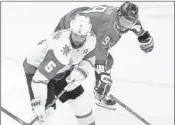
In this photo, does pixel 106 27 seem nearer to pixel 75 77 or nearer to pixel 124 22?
pixel 124 22

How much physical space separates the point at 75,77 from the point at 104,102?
0.98m

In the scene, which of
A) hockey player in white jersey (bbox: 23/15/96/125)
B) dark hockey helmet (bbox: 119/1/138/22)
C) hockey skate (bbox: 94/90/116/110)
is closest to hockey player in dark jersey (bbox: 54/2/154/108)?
dark hockey helmet (bbox: 119/1/138/22)

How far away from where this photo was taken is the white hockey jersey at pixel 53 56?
2.30m

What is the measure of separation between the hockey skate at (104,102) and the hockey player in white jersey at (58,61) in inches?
33.8

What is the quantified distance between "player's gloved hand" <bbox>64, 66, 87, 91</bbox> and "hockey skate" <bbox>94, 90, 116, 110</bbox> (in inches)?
36.3

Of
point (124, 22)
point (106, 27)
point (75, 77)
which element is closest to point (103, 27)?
point (106, 27)

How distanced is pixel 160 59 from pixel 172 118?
1257 millimetres

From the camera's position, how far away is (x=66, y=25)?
305 cm

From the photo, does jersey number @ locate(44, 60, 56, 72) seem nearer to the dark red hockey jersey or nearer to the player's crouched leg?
the player's crouched leg

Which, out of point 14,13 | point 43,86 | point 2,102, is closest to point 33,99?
point 43,86

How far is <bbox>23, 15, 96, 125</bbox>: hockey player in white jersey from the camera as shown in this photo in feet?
7.54

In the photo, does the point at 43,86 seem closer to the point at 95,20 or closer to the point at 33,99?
the point at 33,99

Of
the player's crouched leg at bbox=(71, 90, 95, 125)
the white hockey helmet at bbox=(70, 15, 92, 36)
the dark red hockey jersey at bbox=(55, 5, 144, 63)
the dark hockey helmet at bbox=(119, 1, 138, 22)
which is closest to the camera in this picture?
the white hockey helmet at bbox=(70, 15, 92, 36)

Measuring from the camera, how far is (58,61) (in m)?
2.32
